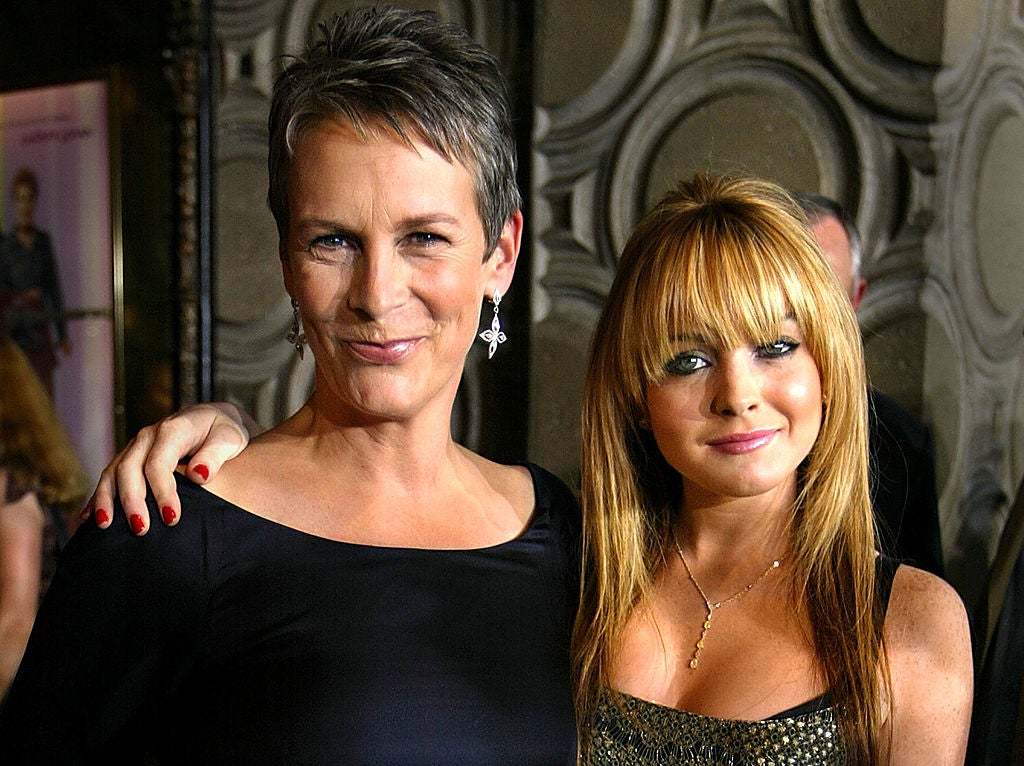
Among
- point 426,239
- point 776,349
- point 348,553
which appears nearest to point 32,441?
point 348,553

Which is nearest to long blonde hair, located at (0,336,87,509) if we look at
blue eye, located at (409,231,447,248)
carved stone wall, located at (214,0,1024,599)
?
carved stone wall, located at (214,0,1024,599)

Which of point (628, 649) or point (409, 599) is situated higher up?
point (409, 599)

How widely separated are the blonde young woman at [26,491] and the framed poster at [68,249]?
5cm

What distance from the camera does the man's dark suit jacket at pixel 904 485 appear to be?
2010 mm

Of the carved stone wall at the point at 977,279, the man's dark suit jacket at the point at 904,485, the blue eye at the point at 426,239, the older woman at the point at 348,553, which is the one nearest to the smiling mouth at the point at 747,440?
the older woman at the point at 348,553

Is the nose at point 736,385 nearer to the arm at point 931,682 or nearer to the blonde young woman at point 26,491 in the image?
the arm at point 931,682

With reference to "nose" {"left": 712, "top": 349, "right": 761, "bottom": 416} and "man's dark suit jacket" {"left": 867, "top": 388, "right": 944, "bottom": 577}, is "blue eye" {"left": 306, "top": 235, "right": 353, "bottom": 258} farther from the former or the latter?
"man's dark suit jacket" {"left": 867, "top": 388, "right": 944, "bottom": 577}

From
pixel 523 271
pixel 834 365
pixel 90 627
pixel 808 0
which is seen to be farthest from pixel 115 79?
pixel 834 365

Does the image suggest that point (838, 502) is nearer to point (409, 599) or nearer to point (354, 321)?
point (409, 599)

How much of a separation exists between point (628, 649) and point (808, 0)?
4.80ft

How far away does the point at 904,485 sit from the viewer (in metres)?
2.05

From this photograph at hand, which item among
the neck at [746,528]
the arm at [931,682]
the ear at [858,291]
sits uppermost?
the ear at [858,291]

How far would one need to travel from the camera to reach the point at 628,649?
1524 millimetres

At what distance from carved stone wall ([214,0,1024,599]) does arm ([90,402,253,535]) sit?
113 cm
